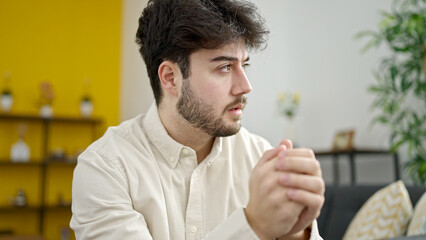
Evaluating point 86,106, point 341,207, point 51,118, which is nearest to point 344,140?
point 341,207

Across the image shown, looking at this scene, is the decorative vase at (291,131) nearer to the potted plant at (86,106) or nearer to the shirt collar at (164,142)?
the potted plant at (86,106)

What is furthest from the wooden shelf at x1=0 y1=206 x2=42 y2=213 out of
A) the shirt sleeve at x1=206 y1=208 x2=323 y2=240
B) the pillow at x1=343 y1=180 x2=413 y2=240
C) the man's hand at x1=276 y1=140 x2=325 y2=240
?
the man's hand at x1=276 y1=140 x2=325 y2=240

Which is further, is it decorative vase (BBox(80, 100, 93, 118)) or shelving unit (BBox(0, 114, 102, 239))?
decorative vase (BBox(80, 100, 93, 118))

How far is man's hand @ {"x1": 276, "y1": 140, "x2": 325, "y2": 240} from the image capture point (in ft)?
2.23

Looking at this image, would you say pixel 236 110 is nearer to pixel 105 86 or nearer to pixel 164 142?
pixel 164 142

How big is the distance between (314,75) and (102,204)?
4.16 m

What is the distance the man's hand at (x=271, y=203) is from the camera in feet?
2.27

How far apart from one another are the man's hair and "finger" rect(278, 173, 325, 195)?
0.53 metres

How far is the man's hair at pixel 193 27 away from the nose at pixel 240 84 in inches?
3.4

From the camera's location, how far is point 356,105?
4.17m

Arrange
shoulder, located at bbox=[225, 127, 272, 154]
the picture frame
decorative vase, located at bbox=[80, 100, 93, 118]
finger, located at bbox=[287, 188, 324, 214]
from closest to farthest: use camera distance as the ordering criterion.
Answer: finger, located at bbox=[287, 188, 324, 214], shoulder, located at bbox=[225, 127, 272, 154], the picture frame, decorative vase, located at bbox=[80, 100, 93, 118]

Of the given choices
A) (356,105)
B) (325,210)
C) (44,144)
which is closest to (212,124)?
(325,210)

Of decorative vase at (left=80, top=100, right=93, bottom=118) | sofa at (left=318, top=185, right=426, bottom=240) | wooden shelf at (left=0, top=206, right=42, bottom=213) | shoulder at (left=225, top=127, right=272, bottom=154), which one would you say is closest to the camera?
shoulder at (left=225, top=127, right=272, bottom=154)

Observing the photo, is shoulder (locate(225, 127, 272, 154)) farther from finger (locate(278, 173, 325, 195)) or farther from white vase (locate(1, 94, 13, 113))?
white vase (locate(1, 94, 13, 113))
